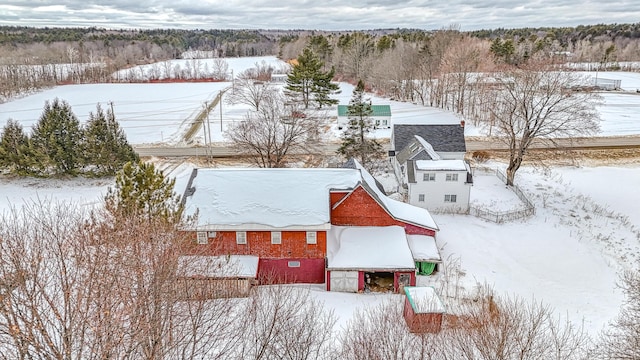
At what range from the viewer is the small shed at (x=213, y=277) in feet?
46.1

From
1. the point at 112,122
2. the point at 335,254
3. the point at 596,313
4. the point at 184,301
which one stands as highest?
the point at 112,122

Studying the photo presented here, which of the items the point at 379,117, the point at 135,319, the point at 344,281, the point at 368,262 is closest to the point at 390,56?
the point at 379,117

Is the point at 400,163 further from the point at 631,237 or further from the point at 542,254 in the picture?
the point at 631,237

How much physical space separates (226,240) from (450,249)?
1281 cm

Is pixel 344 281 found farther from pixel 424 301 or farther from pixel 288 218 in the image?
pixel 424 301

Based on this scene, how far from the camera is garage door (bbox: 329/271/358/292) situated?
77.9ft

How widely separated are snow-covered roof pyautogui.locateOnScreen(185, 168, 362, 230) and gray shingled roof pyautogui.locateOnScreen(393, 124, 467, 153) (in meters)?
13.4

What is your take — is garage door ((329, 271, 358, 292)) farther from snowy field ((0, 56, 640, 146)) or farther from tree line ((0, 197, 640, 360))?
snowy field ((0, 56, 640, 146))

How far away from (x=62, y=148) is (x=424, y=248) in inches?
1185

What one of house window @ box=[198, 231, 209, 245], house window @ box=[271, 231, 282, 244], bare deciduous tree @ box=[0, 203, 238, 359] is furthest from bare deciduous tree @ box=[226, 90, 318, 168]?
bare deciduous tree @ box=[0, 203, 238, 359]

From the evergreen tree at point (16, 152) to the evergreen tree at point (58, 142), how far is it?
74cm

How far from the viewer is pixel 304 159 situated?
4606 cm

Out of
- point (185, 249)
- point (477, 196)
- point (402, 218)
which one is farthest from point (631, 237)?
point (185, 249)

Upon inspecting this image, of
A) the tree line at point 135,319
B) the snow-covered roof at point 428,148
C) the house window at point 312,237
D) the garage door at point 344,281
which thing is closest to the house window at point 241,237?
the house window at point 312,237
